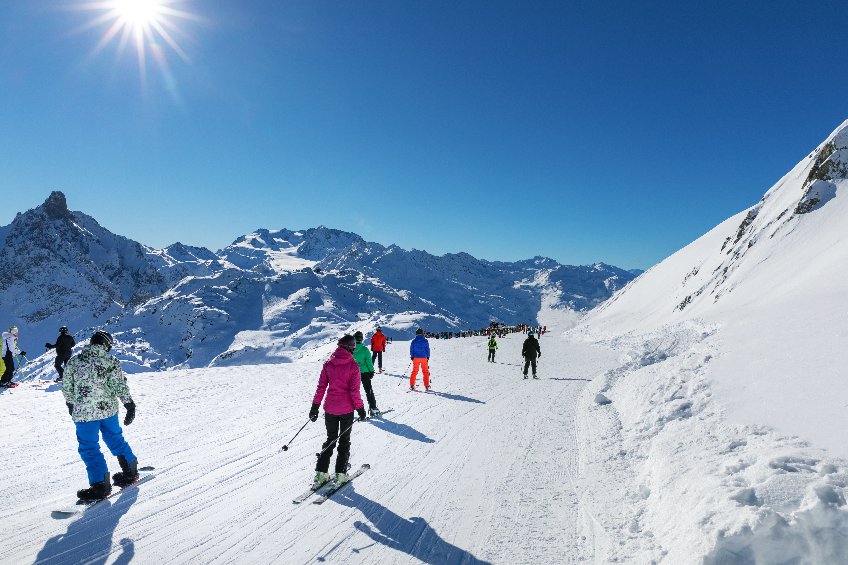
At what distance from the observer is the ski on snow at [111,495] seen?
5480 millimetres

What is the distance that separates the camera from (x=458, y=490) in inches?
251

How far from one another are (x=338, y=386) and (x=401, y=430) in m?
3.41

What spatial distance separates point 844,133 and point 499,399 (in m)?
43.6

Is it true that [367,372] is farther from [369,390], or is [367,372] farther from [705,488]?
[705,488]

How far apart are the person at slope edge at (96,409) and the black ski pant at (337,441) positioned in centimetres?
263

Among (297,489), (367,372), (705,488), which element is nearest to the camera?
(705,488)

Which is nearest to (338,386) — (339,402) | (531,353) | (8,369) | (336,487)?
(339,402)

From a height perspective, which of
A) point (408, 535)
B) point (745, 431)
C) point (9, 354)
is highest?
point (9, 354)

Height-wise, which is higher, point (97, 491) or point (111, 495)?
point (97, 491)

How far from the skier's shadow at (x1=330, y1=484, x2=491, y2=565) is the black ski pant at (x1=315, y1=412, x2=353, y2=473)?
53cm

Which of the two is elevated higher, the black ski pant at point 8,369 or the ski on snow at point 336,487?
the black ski pant at point 8,369

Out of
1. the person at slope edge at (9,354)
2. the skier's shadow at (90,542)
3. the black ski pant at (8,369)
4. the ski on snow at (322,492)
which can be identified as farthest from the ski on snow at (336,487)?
the black ski pant at (8,369)

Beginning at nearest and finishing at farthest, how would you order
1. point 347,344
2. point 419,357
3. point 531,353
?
point 347,344
point 419,357
point 531,353

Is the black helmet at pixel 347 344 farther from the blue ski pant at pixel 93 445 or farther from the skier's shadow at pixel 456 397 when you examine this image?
the skier's shadow at pixel 456 397
